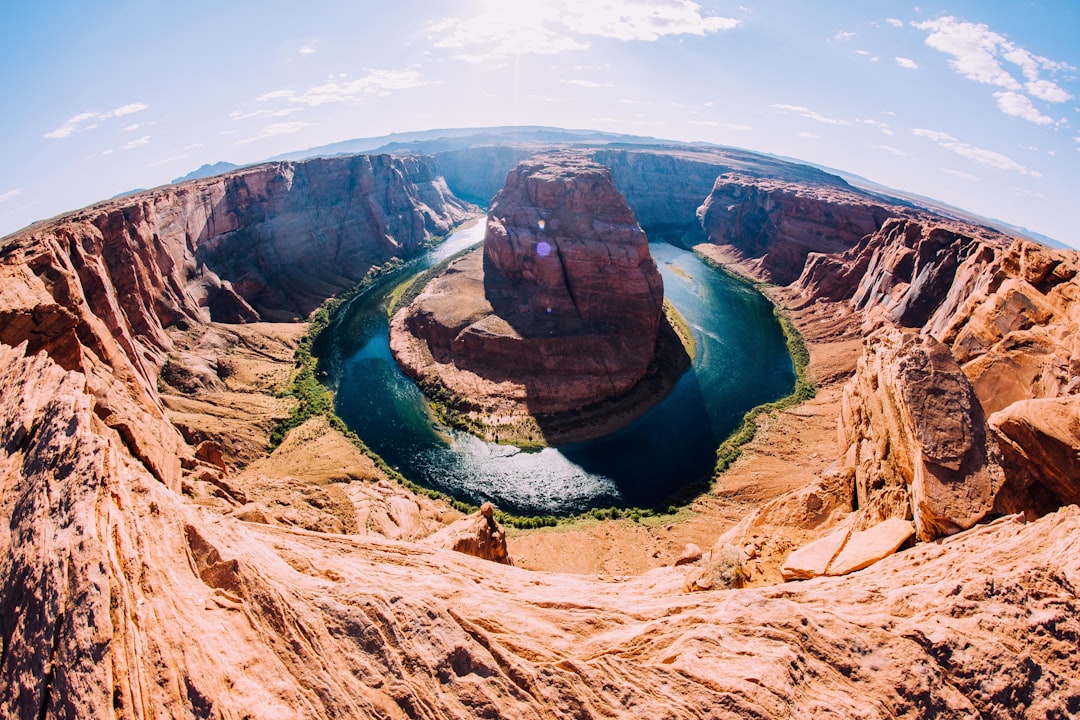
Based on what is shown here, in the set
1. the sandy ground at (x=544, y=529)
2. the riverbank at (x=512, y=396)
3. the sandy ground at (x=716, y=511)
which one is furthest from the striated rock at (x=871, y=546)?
the riverbank at (x=512, y=396)

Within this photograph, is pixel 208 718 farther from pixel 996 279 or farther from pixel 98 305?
pixel 996 279

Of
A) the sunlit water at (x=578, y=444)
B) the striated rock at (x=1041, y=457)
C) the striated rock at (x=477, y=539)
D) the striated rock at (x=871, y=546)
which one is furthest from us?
the sunlit water at (x=578, y=444)

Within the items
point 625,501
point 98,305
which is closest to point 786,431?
point 625,501

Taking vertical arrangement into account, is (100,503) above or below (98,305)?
below

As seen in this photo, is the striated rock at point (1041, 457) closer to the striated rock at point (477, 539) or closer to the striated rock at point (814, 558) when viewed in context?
the striated rock at point (814, 558)

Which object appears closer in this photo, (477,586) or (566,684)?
(566,684)

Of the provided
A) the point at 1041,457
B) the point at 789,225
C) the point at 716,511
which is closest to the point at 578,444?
the point at 716,511
